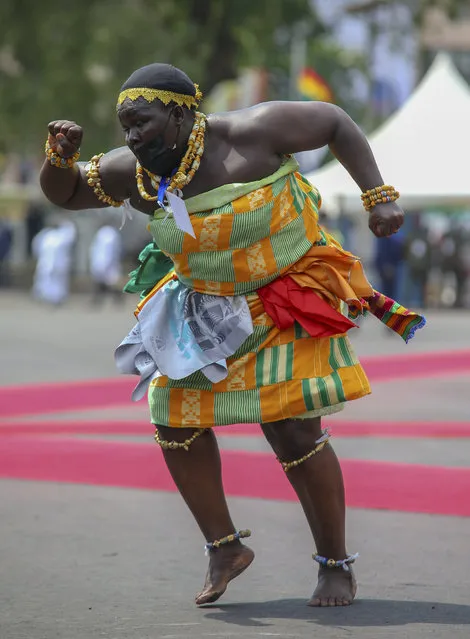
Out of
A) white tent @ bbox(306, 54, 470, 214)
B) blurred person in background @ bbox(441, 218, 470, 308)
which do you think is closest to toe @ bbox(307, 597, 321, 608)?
white tent @ bbox(306, 54, 470, 214)

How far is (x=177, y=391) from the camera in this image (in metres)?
4.27

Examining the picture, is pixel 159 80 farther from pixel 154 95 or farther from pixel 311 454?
pixel 311 454

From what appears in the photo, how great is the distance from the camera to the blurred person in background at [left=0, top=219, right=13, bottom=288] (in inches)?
1291

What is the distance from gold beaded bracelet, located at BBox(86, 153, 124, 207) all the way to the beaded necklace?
17 cm

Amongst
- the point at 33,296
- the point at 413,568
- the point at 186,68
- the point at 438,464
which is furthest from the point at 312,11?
the point at 413,568

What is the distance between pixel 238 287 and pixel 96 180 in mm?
522

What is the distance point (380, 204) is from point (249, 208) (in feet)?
1.24

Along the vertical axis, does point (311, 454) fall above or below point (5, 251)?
below

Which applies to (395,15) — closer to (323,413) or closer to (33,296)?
(33,296)

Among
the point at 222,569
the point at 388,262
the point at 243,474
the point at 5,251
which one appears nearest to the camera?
the point at 222,569

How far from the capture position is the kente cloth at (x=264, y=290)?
4.20 m

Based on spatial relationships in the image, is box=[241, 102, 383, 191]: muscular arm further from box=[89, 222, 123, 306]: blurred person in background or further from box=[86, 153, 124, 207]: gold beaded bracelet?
box=[89, 222, 123, 306]: blurred person in background


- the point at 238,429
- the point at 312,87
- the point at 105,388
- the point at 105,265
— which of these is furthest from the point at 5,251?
the point at 238,429

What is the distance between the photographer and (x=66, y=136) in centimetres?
422
